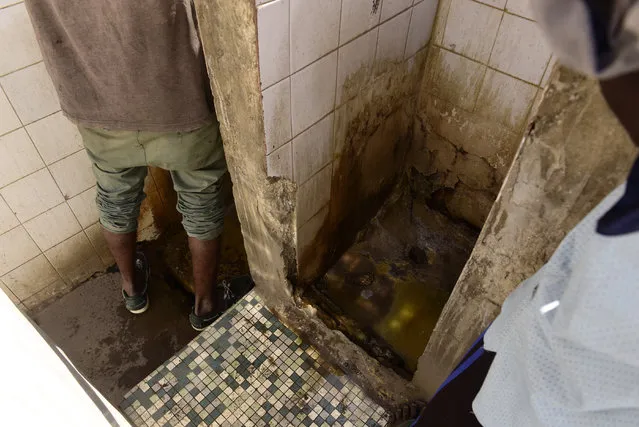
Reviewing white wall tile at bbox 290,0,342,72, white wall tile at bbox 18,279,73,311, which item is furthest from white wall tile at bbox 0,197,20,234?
white wall tile at bbox 290,0,342,72

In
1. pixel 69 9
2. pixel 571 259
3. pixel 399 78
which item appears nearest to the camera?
pixel 571 259

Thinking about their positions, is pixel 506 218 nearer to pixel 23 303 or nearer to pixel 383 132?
pixel 383 132

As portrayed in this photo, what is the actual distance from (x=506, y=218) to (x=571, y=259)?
0.30 meters

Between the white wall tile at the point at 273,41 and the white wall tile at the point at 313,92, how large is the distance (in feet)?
0.30

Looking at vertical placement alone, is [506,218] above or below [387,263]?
above

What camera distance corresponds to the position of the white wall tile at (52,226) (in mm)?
2229

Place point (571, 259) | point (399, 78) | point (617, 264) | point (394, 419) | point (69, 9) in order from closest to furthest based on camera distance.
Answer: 1. point (617, 264)
2. point (571, 259)
3. point (69, 9)
4. point (394, 419)
5. point (399, 78)

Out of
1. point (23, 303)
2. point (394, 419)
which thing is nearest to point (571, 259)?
point (394, 419)

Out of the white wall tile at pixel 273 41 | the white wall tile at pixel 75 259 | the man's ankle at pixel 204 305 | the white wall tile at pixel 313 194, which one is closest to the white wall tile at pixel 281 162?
the white wall tile at pixel 313 194

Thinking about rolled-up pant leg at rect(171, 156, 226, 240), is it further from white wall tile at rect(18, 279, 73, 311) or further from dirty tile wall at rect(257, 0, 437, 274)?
white wall tile at rect(18, 279, 73, 311)

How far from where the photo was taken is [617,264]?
0.71 meters

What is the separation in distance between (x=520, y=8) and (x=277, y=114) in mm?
1225

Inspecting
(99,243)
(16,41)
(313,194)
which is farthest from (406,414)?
(16,41)

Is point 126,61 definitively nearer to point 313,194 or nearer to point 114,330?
point 313,194
